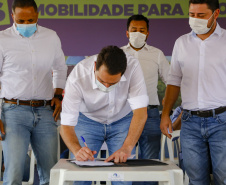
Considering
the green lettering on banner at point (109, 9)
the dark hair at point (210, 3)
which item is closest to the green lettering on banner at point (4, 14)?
the green lettering on banner at point (109, 9)

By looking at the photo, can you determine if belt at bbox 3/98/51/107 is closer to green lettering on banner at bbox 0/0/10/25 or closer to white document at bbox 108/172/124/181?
white document at bbox 108/172/124/181

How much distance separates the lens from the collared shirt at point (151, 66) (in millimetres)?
3699

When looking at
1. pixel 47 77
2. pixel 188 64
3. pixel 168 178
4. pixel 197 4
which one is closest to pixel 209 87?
pixel 188 64

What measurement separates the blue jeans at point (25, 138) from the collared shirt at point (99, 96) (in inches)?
13.4

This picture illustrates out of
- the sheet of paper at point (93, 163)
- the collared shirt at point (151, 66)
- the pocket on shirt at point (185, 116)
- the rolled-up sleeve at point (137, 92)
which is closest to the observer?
the sheet of paper at point (93, 163)

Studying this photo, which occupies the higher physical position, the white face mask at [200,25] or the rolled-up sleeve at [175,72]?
the white face mask at [200,25]

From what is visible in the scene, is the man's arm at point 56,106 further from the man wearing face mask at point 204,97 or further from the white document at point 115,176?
the white document at point 115,176

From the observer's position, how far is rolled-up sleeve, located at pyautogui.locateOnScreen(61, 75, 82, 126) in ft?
8.13

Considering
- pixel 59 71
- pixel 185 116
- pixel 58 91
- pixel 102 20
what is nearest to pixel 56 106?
pixel 58 91

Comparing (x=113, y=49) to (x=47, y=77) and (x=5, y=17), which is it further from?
(x=5, y=17)

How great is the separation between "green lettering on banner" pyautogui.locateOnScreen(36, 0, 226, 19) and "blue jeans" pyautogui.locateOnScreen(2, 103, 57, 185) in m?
3.31

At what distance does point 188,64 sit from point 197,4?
1.25ft

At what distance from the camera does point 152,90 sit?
12.1 ft

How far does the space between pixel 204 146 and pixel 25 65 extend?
4.28 feet
